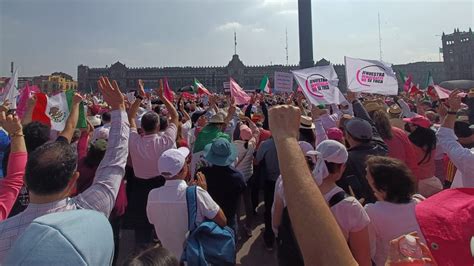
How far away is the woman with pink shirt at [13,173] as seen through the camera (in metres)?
2.04

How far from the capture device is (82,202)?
6.23 ft

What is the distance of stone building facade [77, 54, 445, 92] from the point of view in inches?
3925

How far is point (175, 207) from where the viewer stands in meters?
2.75

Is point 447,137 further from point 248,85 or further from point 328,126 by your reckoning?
point 248,85

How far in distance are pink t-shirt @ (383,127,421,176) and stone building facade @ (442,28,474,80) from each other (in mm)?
92727

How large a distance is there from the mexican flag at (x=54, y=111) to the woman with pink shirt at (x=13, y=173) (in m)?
2.29

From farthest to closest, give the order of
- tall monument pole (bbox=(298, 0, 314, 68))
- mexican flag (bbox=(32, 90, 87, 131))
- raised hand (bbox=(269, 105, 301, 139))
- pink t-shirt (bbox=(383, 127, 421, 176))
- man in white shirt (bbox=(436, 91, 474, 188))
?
tall monument pole (bbox=(298, 0, 314, 68)), mexican flag (bbox=(32, 90, 87, 131)), pink t-shirt (bbox=(383, 127, 421, 176)), man in white shirt (bbox=(436, 91, 474, 188)), raised hand (bbox=(269, 105, 301, 139))

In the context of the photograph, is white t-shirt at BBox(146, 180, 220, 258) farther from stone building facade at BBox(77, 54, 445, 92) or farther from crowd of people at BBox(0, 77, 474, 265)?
stone building facade at BBox(77, 54, 445, 92)

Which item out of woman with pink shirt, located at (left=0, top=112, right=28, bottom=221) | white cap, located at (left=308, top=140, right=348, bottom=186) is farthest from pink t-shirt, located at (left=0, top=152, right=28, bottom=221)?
white cap, located at (left=308, top=140, right=348, bottom=186)

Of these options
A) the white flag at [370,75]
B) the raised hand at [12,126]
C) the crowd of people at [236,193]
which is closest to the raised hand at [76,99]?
the crowd of people at [236,193]

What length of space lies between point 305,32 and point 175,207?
7365 centimetres

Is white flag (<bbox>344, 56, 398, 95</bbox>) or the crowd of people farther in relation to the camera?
white flag (<bbox>344, 56, 398, 95</bbox>)

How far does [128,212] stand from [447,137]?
10.5 feet

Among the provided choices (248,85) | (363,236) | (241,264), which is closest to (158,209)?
(363,236)
